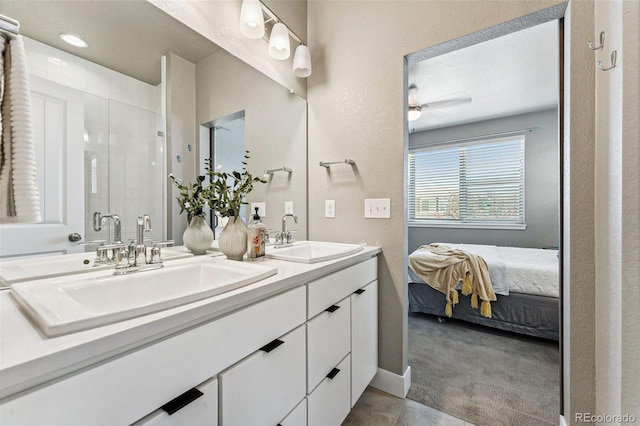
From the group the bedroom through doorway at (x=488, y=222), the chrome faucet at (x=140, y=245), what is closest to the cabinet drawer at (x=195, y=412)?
the chrome faucet at (x=140, y=245)

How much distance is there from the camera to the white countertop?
41 centimetres

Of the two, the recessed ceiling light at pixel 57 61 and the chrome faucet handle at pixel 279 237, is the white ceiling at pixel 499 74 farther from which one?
the recessed ceiling light at pixel 57 61

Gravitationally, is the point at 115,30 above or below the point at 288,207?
above

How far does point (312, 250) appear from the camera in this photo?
175 centimetres

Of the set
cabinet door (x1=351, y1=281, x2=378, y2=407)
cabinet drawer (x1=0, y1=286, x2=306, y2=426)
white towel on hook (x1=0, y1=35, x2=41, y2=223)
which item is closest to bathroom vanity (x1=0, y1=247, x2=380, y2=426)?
cabinet drawer (x1=0, y1=286, x2=306, y2=426)

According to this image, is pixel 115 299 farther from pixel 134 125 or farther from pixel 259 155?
pixel 259 155

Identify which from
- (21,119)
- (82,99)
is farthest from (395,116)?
(21,119)

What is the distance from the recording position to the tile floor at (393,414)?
4.69 ft

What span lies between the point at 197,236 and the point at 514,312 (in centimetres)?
266

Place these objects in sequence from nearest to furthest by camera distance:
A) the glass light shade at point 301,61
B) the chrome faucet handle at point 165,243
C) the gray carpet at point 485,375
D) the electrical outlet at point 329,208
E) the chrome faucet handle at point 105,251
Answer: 1. the chrome faucet handle at point 105,251
2. the chrome faucet handle at point 165,243
3. the gray carpet at point 485,375
4. the glass light shade at point 301,61
5. the electrical outlet at point 329,208

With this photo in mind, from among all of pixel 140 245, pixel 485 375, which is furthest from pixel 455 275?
pixel 140 245

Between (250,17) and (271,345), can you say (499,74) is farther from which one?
(271,345)

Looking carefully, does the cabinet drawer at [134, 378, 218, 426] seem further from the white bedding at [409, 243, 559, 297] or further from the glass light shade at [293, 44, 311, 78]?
the white bedding at [409, 243, 559, 297]

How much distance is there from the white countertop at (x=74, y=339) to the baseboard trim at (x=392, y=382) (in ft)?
4.31
